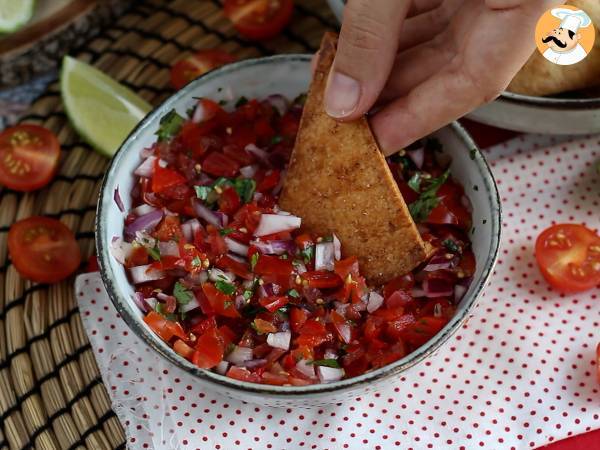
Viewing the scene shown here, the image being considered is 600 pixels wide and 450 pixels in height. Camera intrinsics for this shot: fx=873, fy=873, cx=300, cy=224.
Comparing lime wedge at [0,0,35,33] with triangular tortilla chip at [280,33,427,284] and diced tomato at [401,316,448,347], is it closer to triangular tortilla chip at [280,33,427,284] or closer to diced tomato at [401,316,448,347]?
triangular tortilla chip at [280,33,427,284]

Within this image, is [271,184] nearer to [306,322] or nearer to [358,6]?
[306,322]

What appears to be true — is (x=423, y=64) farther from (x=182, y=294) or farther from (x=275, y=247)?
(x=182, y=294)

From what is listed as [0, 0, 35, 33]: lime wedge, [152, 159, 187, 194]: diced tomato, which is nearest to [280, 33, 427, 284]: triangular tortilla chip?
[152, 159, 187, 194]: diced tomato

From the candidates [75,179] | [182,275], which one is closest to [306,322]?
[182,275]

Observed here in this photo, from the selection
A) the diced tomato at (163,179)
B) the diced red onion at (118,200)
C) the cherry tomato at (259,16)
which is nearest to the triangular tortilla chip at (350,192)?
the diced tomato at (163,179)

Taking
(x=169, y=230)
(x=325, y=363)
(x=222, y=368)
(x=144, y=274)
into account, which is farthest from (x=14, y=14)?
(x=325, y=363)
